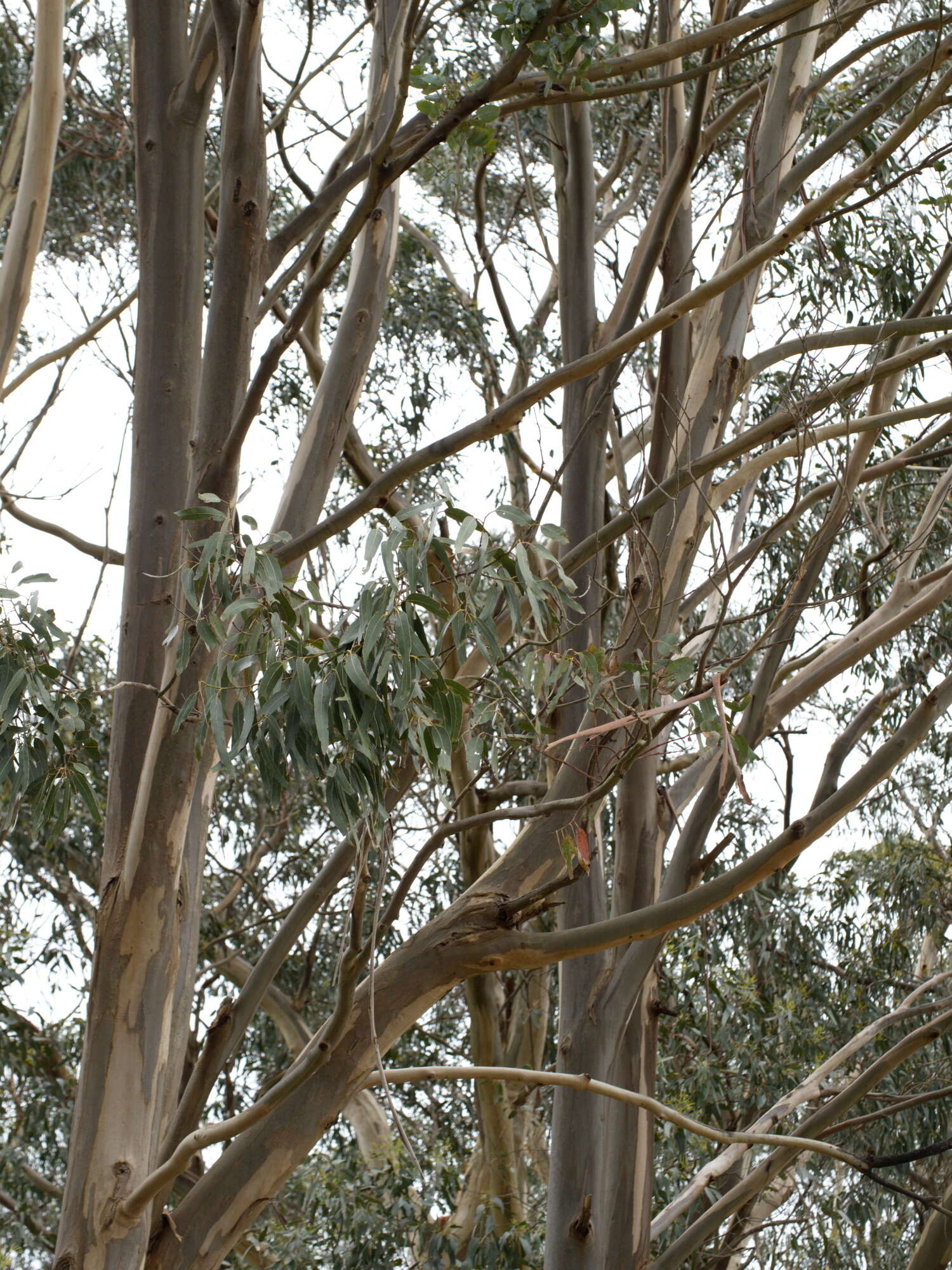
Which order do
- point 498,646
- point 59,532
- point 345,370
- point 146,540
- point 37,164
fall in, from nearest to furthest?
point 498,646 → point 146,540 → point 37,164 → point 345,370 → point 59,532

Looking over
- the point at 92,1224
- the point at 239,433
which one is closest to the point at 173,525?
the point at 239,433

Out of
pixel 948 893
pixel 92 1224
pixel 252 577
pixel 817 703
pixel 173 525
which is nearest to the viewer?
pixel 252 577

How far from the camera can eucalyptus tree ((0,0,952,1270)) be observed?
1.98m

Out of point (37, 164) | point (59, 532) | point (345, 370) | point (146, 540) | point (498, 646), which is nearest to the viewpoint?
point (498, 646)

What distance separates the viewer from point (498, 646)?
6.13 ft

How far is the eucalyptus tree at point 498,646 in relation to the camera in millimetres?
1983

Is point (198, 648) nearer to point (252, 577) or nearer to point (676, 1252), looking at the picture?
point (252, 577)

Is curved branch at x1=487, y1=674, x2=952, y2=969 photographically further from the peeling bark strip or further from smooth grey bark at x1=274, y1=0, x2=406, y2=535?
the peeling bark strip

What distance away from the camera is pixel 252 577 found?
1.96m

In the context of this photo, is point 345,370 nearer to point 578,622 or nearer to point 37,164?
point 37,164

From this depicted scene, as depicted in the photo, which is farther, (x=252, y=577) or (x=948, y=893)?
(x=948, y=893)

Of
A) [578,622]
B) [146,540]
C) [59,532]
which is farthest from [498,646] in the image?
[59,532]

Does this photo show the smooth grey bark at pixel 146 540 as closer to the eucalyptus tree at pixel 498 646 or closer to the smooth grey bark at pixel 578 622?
the eucalyptus tree at pixel 498 646

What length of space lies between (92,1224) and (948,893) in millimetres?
4997
